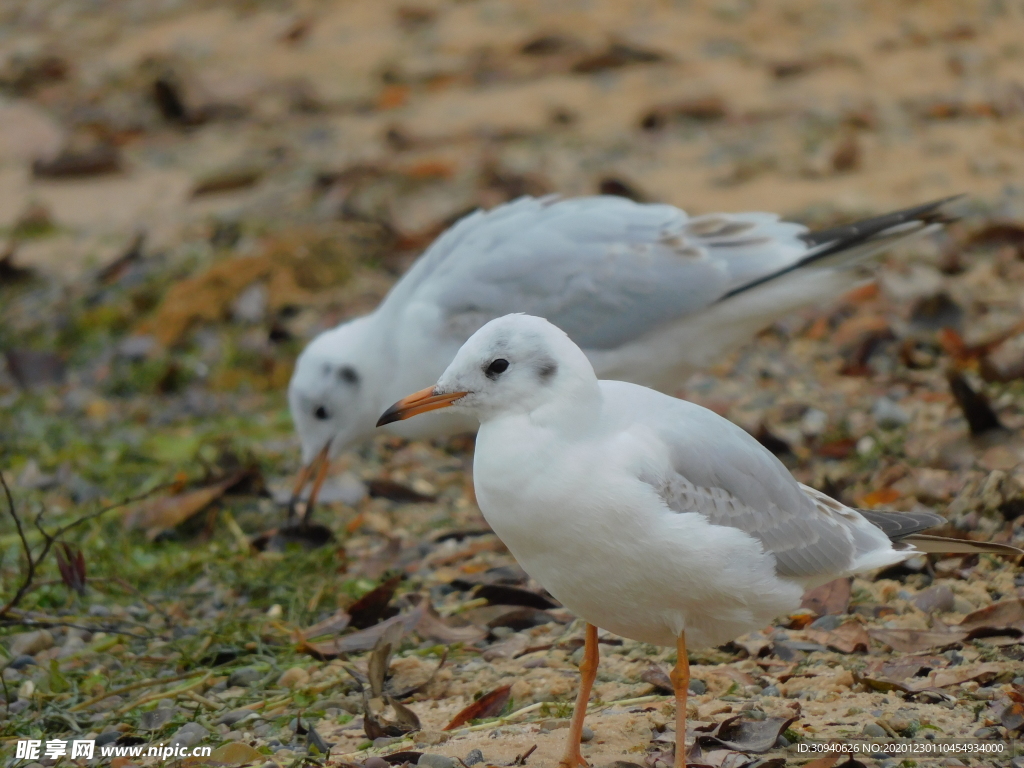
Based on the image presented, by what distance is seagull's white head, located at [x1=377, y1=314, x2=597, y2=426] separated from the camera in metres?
2.82

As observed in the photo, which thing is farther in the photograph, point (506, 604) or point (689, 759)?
point (506, 604)

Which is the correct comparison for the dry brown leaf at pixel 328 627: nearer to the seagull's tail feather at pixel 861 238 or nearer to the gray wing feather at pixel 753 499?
the gray wing feather at pixel 753 499

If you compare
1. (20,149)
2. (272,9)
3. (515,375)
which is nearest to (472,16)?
(272,9)

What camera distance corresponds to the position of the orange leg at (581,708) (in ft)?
9.31

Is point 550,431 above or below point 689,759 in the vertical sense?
above

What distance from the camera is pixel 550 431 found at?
2791 mm

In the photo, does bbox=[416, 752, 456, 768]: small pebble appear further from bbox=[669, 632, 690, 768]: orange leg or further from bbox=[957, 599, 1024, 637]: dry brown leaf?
bbox=[957, 599, 1024, 637]: dry brown leaf

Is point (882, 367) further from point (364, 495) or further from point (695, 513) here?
point (695, 513)

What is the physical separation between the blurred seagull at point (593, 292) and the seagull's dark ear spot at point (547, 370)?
1872 millimetres

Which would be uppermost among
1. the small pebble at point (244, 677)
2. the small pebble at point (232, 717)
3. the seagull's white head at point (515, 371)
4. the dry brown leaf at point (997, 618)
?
the seagull's white head at point (515, 371)

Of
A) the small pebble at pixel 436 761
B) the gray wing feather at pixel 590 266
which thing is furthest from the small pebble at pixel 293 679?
the gray wing feather at pixel 590 266

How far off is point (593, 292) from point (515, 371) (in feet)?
6.76

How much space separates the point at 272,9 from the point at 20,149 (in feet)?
10.9

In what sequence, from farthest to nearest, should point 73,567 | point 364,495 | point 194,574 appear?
point 364,495 < point 194,574 < point 73,567
